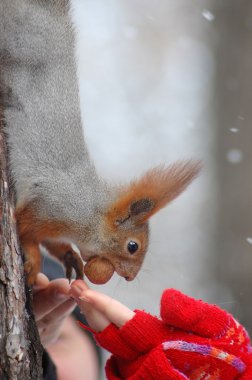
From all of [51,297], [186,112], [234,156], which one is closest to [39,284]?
[51,297]

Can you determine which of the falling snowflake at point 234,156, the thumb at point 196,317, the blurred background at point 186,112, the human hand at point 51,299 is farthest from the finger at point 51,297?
the falling snowflake at point 234,156

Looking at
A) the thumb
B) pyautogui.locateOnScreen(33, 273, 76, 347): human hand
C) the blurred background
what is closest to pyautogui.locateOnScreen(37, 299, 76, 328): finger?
pyautogui.locateOnScreen(33, 273, 76, 347): human hand

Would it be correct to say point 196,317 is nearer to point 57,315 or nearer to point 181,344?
point 181,344

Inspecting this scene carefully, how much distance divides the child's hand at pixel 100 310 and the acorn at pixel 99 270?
0.07 meters

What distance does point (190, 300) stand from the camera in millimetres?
1142

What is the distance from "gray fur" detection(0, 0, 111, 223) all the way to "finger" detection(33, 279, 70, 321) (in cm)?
14

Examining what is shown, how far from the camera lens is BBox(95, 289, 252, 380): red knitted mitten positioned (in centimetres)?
110

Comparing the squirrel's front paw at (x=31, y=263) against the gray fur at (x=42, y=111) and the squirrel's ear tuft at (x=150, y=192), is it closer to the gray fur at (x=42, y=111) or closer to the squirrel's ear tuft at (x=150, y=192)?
the gray fur at (x=42, y=111)

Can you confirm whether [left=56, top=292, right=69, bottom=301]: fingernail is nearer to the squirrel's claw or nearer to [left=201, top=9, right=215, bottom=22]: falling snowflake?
the squirrel's claw

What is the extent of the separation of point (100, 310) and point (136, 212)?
23 cm

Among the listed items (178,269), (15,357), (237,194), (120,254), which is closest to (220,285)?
(178,269)

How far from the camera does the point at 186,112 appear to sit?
3.66 meters

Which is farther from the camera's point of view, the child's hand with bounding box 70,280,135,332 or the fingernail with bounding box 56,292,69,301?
the fingernail with bounding box 56,292,69,301

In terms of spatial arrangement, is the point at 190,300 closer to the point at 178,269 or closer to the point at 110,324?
the point at 110,324
